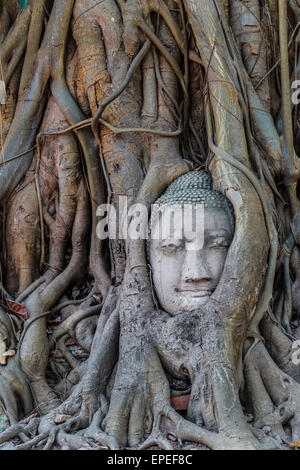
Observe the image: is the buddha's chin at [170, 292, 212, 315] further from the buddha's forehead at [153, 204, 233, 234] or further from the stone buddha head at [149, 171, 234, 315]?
the buddha's forehead at [153, 204, 233, 234]

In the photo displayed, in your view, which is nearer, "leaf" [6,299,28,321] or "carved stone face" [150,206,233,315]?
"carved stone face" [150,206,233,315]

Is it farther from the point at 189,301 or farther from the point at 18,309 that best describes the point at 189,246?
the point at 18,309

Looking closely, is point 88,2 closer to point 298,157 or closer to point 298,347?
point 298,157

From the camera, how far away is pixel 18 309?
4184mm

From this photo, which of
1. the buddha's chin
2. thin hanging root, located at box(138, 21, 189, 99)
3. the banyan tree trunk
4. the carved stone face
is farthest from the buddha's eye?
thin hanging root, located at box(138, 21, 189, 99)

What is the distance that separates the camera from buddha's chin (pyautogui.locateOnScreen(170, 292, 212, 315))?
3.49 meters

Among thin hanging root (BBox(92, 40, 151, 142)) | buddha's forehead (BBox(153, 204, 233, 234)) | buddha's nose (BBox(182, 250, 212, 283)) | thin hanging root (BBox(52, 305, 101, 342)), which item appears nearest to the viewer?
buddha's nose (BBox(182, 250, 212, 283))

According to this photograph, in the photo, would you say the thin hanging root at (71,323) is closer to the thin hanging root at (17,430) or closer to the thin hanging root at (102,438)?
the thin hanging root at (17,430)

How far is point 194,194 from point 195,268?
52 centimetres

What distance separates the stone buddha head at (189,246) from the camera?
3.52 m

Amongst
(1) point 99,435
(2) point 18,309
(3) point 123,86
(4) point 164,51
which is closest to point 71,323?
(2) point 18,309

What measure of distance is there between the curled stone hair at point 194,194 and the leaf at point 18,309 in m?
1.20

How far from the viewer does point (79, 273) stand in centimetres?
450

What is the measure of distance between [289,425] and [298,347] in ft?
1.85
